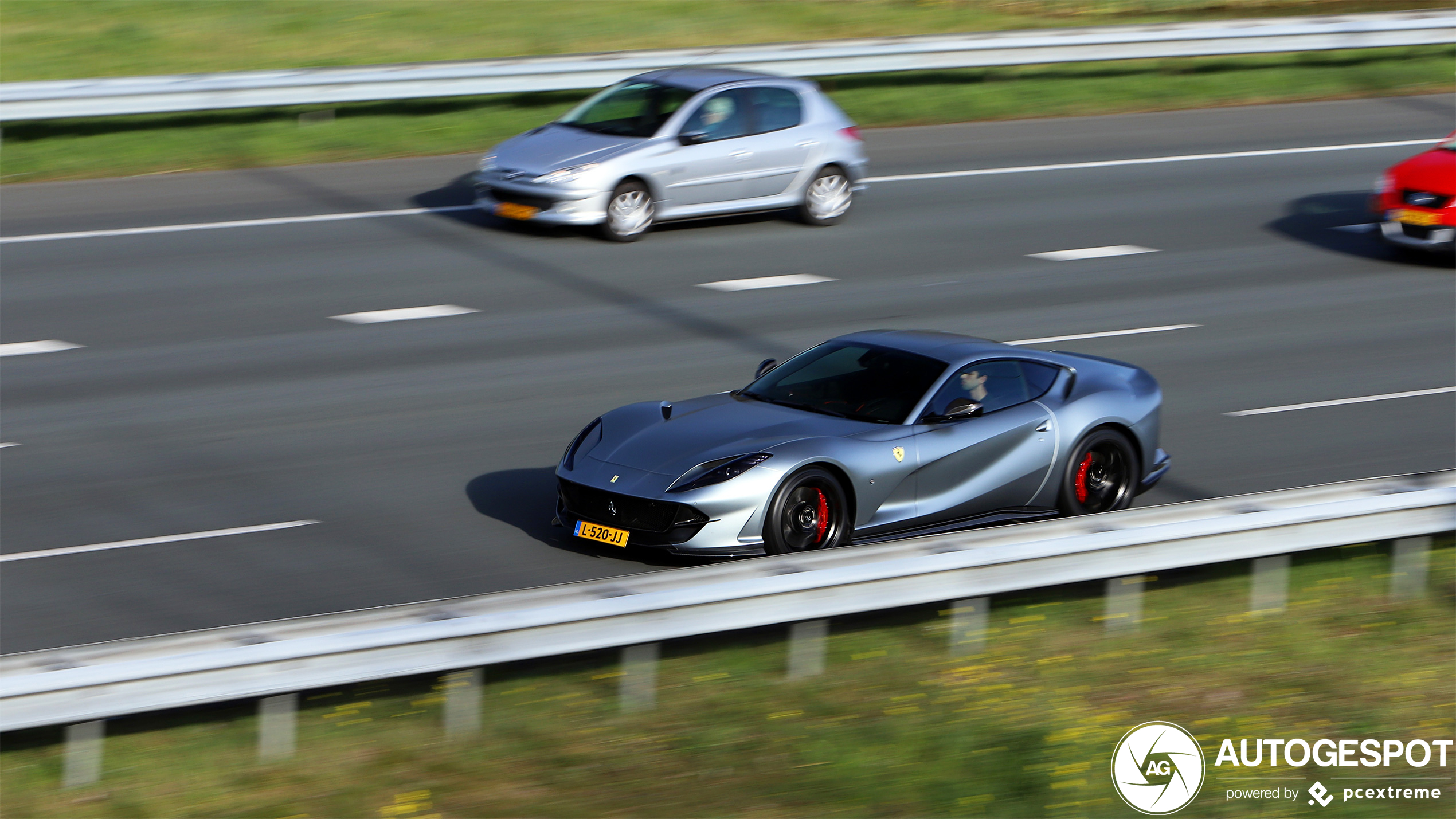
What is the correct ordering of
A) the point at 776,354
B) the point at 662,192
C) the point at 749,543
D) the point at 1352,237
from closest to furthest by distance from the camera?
1. the point at 749,543
2. the point at 776,354
3. the point at 662,192
4. the point at 1352,237

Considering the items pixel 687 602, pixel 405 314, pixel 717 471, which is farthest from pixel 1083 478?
pixel 405 314

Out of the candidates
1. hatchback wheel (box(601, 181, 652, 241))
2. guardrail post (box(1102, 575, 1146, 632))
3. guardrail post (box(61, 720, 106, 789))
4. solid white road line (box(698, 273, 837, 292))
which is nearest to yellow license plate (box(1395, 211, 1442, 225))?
solid white road line (box(698, 273, 837, 292))

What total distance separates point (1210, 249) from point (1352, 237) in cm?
208

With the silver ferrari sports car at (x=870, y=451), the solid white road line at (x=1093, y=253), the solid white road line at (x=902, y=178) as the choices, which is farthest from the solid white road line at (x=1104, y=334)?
the solid white road line at (x=902, y=178)

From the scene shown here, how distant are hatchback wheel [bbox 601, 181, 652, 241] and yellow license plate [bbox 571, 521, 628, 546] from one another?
822cm

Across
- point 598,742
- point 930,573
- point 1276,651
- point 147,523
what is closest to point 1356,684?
point 1276,651

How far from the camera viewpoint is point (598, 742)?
242 inches

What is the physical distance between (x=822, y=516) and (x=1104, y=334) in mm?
6192

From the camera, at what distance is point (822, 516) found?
8.81 m

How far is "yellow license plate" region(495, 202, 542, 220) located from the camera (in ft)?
54.1

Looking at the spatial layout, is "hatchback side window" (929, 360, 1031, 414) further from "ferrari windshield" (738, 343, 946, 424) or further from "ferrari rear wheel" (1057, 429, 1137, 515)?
"ferrari rear wheel" (1057, 429, 1137, 515)

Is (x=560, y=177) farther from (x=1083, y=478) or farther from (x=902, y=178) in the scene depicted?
(x=1083, y=478)

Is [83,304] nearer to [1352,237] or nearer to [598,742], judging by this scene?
[598,742]

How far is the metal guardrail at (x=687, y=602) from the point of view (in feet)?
18.2
